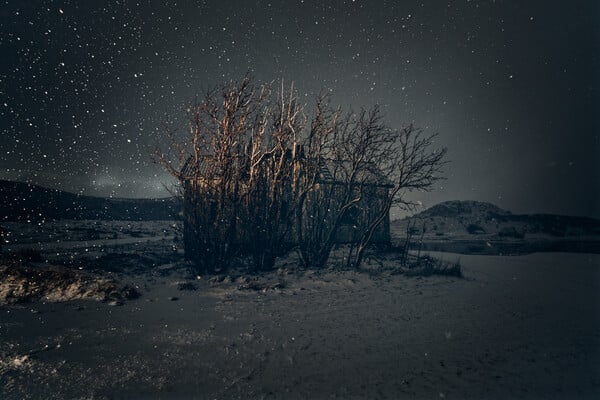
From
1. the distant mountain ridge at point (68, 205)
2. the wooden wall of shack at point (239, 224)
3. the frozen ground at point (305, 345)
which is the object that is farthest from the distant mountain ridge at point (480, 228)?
the distant mountain ridge at point (68, 205)

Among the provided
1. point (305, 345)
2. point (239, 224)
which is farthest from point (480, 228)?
point (305, 345)

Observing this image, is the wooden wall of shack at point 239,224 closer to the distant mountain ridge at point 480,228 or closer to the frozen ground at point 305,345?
the frozen ground at point 305,345

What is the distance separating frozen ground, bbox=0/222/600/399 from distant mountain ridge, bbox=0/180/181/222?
6488 centimetres

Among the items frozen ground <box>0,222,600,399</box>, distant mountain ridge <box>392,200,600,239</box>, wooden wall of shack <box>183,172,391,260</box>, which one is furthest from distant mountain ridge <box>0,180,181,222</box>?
frozen ground <box>0,222,600,399</box>

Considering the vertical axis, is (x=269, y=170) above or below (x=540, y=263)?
above

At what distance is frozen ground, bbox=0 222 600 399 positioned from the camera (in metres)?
3.20

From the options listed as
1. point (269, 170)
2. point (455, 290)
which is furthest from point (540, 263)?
Result: point (269, 170)

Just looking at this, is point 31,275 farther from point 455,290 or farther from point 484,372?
point 455,290

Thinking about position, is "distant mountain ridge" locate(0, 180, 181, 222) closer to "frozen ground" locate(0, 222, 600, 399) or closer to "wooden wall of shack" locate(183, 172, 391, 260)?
"wooden wall of shack" locate(183, 172, 391, 260)

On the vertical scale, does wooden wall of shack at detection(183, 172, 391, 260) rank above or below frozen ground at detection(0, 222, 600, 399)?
above

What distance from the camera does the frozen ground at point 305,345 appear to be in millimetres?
3199

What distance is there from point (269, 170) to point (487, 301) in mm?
8738

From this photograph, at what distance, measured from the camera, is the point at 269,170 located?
1120 cm

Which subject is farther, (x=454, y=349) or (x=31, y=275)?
(x=31, y=275)
